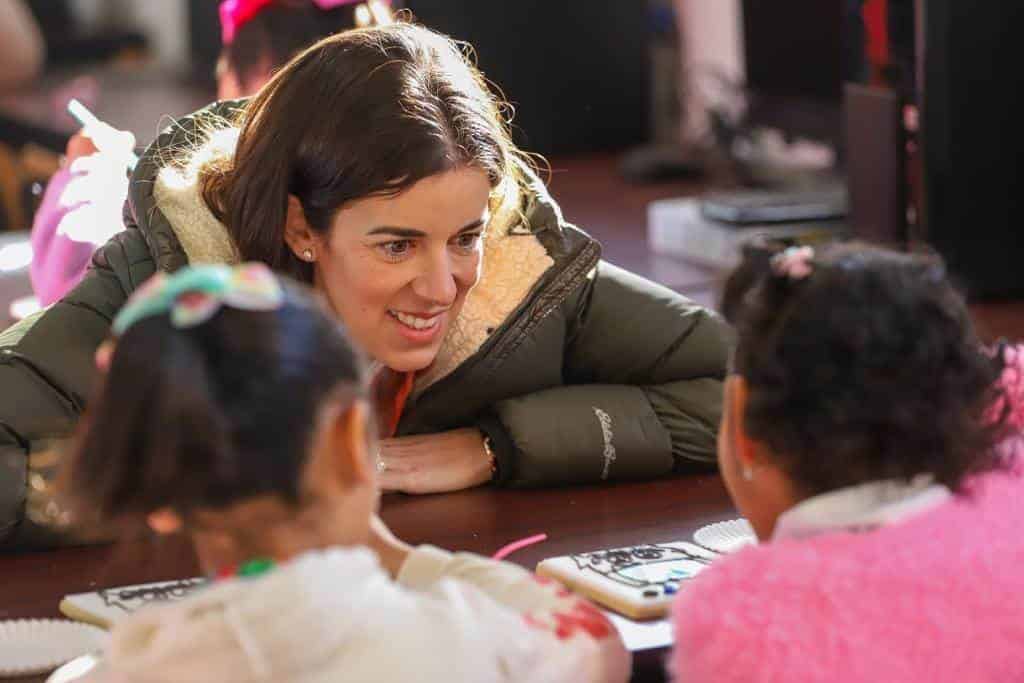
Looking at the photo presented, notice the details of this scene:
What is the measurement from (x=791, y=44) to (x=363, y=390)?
261 cm

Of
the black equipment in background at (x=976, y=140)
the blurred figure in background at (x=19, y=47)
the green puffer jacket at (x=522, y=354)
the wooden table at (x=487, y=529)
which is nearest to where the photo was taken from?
the wooden table at (x=487, y=529)

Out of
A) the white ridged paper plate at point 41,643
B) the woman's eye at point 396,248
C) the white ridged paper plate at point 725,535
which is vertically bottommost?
the white ridged paper plate at point 725,535

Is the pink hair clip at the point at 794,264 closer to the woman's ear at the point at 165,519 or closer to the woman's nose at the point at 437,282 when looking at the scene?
the woman's ear at the point at 165,519

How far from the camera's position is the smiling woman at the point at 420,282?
158 cm

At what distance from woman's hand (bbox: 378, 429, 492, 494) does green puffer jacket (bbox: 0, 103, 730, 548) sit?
1.0 inches

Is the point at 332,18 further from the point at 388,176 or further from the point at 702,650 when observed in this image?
the point at 702,650

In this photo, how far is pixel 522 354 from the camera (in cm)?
173

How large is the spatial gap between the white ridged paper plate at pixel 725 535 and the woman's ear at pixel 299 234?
464mm

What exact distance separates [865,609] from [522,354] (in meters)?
0.70

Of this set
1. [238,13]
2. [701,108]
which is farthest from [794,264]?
[701,108]

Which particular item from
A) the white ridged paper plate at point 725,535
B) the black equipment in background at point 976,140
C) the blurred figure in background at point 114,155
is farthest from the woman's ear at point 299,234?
the black equipment in background at point 976,140

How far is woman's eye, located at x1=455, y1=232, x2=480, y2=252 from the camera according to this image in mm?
1647

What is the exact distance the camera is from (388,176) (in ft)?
5.16

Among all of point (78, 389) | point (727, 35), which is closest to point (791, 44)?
point (727, 35)
